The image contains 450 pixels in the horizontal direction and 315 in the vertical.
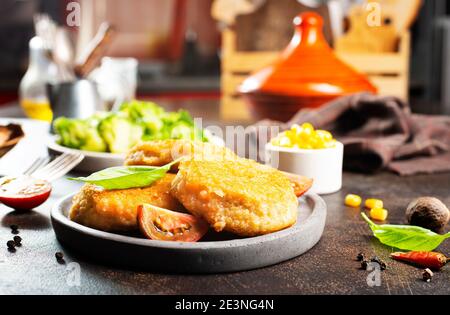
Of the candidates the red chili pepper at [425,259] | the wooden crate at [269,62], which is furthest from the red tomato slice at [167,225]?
the wooden crate at [269,62]

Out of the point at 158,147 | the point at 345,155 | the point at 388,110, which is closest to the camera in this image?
the point at 158,147

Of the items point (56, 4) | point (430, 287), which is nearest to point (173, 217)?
point (430, 287)

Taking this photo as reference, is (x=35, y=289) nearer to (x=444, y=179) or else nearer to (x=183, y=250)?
(x=183, y=250)

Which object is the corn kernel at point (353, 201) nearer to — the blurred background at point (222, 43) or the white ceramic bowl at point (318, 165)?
the white ceramic bowl at point (318, 165)

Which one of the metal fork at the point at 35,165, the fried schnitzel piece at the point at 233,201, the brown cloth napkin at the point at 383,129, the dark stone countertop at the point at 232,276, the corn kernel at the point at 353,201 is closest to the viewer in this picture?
the dark stone countertop at the point at 232,276

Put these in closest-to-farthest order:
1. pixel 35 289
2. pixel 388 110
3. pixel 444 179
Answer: pixel 35 289, pixel 444 179, pixel 388 110

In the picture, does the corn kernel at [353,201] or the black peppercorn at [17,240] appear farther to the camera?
the corn kernel at [353,201]

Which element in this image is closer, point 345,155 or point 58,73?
point 345,155
